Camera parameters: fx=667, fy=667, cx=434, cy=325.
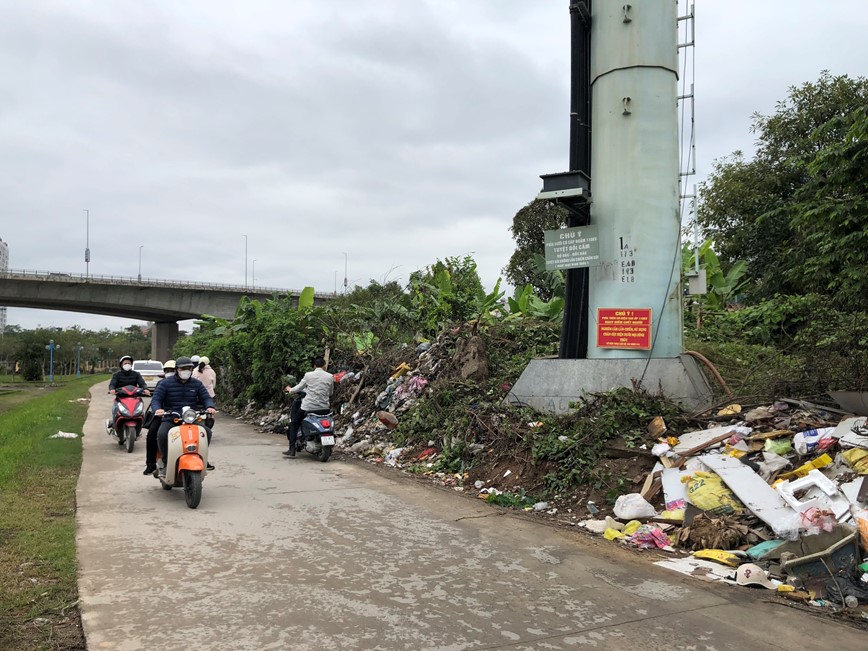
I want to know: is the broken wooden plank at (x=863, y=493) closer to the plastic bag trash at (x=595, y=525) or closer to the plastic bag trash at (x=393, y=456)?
the plastic bag trash at (x=595, y=525)

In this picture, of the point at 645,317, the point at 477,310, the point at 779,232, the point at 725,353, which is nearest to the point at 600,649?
the point at 645,317

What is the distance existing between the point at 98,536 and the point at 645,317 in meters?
6.97

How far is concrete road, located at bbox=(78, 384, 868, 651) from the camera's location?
3.85 meters

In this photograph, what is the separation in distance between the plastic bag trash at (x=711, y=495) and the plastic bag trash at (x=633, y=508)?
15.3 inches

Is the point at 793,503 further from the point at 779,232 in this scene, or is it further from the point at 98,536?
the point at 779,232

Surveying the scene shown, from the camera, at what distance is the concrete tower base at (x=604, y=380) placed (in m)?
8.62

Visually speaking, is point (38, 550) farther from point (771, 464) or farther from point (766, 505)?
point (771, 464)

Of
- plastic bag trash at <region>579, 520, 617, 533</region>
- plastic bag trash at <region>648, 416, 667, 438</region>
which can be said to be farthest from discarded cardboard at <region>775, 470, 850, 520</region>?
plastic bag trash at <region>648, 416, 667, 438</region>

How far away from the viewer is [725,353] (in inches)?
449

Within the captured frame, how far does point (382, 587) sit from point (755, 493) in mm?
3523

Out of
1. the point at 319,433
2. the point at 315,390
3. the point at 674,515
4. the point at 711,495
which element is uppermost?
the point at 315,390

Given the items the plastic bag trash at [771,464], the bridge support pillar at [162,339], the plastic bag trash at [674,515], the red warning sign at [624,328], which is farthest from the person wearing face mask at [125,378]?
the bridge support pillar at [162,339]

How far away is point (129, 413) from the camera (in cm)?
1162

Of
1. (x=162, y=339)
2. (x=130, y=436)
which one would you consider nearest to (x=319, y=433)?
(x=130, y=436)
